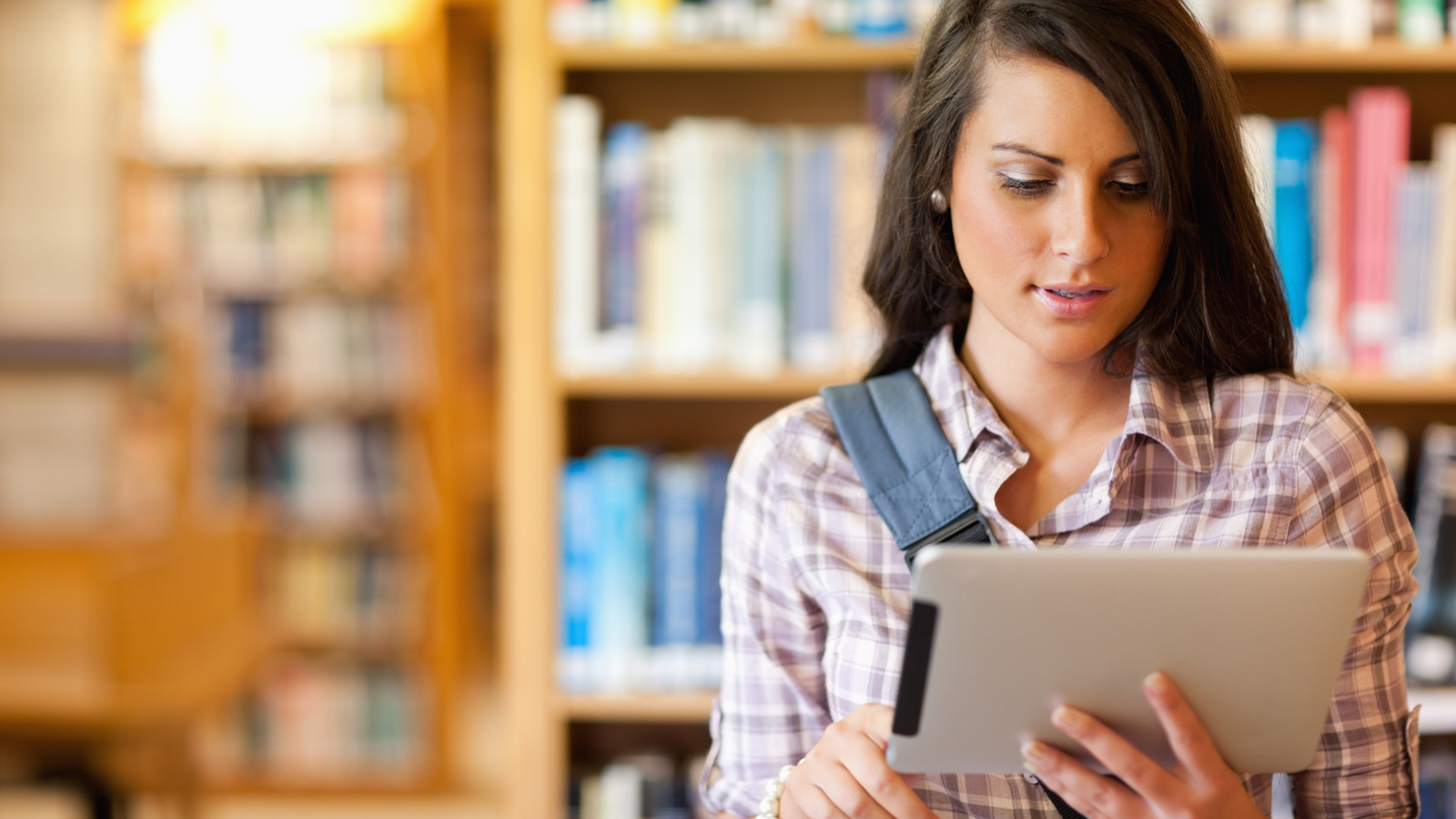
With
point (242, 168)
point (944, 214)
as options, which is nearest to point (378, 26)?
point (242, 168)

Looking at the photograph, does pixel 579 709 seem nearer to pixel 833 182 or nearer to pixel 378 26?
pixel 833 182

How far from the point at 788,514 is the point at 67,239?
11.3 ft

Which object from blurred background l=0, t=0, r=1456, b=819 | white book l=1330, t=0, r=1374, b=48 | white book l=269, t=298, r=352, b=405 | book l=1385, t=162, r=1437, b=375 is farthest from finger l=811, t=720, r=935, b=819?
white book l=269, t=298, r=352, b=405

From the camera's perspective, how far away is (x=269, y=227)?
3613mm

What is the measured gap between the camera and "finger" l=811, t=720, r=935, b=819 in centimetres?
86

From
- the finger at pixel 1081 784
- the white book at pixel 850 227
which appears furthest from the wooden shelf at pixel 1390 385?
the finger at pixel 1081 784

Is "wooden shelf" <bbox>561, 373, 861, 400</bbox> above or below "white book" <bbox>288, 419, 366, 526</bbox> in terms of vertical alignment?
above

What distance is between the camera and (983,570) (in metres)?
0.75

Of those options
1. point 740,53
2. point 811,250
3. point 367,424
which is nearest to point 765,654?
point 811,250

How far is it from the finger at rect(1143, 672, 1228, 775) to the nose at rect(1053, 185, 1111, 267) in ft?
1.04

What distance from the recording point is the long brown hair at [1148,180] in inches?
37.3

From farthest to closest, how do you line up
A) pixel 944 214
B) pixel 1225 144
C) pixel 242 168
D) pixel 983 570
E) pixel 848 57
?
1. pixel 242 168
2. pixel 848 57
3. pixel 944 214
4. pixel 1225 144
5. pixel 983 570

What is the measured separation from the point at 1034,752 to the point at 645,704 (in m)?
0.96

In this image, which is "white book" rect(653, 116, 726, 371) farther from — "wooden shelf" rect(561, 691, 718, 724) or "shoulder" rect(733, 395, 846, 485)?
"shoulder" rect(733, 395, 846, 485)
